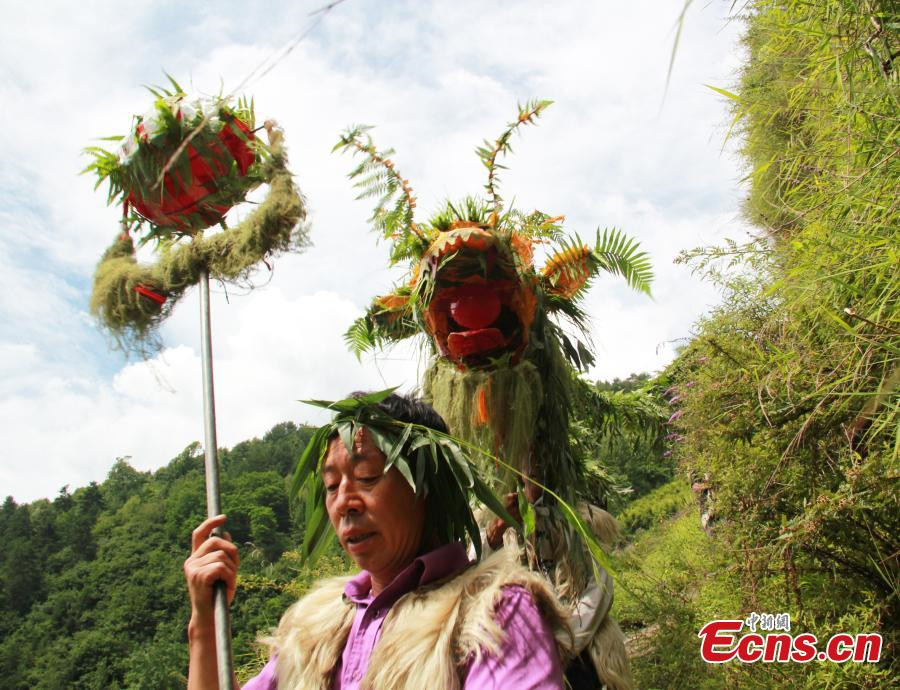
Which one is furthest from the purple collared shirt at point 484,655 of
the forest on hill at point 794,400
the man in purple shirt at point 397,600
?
the forest on hill at point 794,400

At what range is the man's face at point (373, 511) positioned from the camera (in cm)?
140

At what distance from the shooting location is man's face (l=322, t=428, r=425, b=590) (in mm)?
1396

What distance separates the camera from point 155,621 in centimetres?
2017

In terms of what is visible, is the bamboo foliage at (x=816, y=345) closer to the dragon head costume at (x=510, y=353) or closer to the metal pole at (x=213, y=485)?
the dragon head costume at (x=510, y=353)

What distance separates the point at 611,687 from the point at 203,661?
1.41m

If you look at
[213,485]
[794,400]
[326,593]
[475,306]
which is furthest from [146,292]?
[794,400]

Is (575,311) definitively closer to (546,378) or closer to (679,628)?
(546,378)

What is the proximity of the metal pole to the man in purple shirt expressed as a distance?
67 millimetres

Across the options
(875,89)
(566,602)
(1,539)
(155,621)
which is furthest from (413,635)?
(1,539)

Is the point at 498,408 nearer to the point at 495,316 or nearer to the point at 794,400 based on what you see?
the point at 495,316

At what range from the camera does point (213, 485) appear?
1.15 meters

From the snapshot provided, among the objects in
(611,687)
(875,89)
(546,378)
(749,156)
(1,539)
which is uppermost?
(1,539)

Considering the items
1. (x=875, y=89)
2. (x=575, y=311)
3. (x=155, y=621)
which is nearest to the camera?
(x=875, y=89)

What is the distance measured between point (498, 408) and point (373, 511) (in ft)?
3.67
